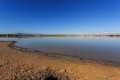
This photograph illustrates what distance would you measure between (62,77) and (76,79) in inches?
30.3

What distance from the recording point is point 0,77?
24.8 feet

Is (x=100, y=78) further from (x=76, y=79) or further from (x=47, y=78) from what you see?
(x=47, y=78)

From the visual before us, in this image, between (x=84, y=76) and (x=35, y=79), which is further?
(x=84, y=76)

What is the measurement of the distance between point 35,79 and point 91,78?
3127 millimetres

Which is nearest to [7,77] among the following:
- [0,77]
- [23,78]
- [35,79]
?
[0,77]

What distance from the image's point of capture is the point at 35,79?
734cm

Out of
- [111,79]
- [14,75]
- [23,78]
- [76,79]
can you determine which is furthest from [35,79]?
[111,79]

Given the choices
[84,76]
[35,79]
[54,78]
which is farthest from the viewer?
[84,76]

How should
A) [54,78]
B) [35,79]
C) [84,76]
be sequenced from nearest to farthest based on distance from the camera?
[35,79] < [54,78] < [84,76]

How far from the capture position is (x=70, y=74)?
341 inches

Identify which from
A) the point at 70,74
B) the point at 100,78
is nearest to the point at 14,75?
the point at 70,74

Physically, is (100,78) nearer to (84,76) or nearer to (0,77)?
(84,76)

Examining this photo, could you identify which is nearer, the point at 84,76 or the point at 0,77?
the point at 0,77

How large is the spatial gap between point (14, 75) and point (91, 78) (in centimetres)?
428
